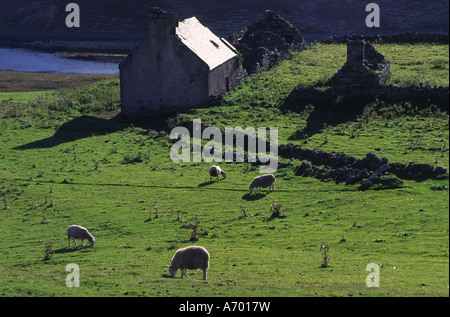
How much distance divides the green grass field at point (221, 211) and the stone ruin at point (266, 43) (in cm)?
1386

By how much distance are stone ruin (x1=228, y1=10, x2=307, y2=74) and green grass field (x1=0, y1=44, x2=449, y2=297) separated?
546 inches

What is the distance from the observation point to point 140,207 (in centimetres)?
3228

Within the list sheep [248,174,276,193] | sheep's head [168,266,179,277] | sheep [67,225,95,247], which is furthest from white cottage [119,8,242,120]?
sheep's head [168,266,179,277]

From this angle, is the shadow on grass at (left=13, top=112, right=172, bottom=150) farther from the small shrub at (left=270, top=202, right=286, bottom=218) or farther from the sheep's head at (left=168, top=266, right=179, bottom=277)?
the sheep's head at (left=168, top=266, right=179, bottom=277)

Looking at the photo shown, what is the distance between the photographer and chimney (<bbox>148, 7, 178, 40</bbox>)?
170ft

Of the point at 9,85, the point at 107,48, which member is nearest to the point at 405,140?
the point at 9,85

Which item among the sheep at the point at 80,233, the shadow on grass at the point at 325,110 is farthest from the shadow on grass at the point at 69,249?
the shadow on grass at the point at 325,110

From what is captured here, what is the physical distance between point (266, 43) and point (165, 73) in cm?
2486

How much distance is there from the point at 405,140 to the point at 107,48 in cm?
7987

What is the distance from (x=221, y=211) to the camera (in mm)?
30750

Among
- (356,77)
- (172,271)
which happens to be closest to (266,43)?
(356,77)

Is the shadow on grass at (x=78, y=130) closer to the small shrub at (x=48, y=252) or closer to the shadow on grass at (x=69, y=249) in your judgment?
the shadow on grass at (x=69, y=249)

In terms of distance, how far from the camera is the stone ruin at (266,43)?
222 feet
